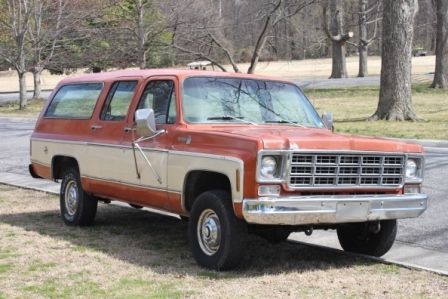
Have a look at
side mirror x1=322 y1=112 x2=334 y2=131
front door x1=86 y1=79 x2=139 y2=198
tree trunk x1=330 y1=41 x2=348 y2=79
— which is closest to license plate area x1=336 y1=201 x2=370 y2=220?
side mirror x1=322 y1=112 x2=334 y2=131

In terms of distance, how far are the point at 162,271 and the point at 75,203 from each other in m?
2.63

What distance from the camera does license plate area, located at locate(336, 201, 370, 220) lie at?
6.15m

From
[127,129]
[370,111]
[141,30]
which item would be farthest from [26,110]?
[127,129]

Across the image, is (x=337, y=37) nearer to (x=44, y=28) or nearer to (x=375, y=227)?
(x=44, y=28)

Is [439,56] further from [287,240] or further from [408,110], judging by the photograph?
[287,240]

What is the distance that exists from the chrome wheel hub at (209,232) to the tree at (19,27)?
31143 millimetres

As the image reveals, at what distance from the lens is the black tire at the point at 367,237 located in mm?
6984

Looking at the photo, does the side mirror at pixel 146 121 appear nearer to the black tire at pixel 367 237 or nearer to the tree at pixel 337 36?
the black tire at pixel 367 237

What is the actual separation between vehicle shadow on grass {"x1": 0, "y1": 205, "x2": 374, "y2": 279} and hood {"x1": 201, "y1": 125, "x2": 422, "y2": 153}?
112 centimetres

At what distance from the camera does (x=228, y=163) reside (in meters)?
6.11

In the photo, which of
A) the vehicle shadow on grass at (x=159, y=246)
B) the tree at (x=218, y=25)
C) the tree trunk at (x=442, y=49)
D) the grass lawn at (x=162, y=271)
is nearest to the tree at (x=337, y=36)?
the tree trunk at (x=442, y=49)

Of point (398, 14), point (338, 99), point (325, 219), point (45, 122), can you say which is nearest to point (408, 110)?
point (398, 14)

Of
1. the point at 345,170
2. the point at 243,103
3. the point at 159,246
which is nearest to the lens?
the point at 345,170

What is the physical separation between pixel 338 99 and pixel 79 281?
1063 inches
